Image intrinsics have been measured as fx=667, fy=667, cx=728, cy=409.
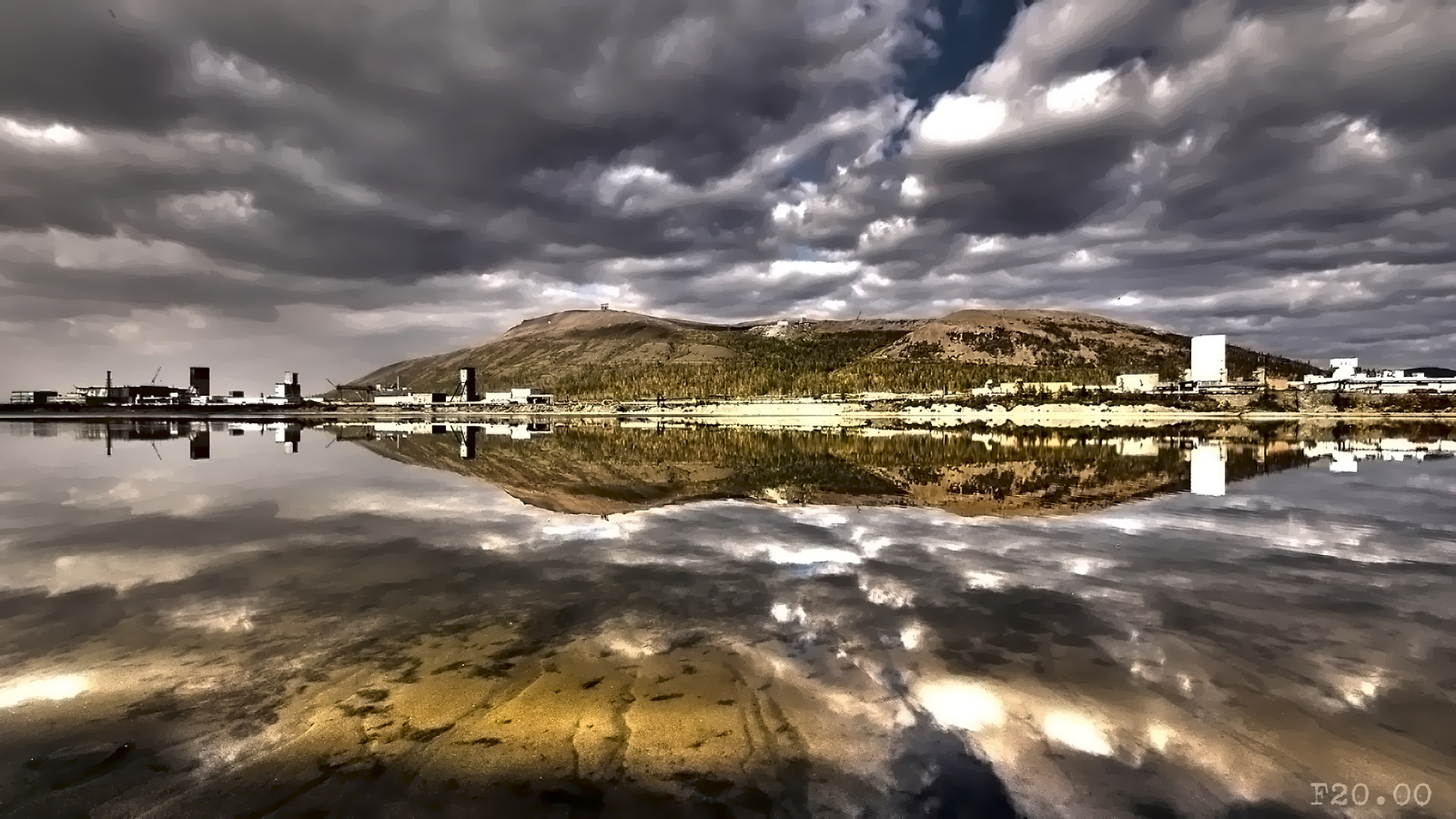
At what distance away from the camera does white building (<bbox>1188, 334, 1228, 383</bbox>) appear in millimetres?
183500

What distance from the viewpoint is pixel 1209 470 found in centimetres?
→ 3497

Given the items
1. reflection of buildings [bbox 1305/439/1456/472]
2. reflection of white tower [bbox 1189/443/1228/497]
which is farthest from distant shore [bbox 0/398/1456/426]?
reflection of white tower [bbox 1189/443/1228/497]

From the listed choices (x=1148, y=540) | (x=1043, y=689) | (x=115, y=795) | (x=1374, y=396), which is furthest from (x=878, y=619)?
(x=1374, y=396)

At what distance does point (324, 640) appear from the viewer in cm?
1010

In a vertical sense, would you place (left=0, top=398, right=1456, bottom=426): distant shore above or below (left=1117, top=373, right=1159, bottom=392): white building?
below

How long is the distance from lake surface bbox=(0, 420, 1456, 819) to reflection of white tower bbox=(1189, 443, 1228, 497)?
5.22m

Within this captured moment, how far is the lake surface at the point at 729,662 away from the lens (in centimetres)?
620

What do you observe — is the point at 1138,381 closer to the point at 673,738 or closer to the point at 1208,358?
Result: the point at 1208,358

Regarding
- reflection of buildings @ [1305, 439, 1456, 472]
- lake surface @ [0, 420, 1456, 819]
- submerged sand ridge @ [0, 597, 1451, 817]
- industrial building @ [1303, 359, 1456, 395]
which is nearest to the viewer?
submerged sand ridge @ [0, 597, 1451, 817]

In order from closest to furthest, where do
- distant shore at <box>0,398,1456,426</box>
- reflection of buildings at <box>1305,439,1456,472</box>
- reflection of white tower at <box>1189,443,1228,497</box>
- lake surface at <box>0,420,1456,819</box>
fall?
lake surface at <box>0,420,1456,819</box>, reflection of white tower at <box>1189,443,1228,497</box>, reflection of buildings at <box>1305,439,1456,472</box>, distant shore at <box>0,398,1456,426</box>

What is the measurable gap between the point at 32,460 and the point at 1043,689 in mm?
59265

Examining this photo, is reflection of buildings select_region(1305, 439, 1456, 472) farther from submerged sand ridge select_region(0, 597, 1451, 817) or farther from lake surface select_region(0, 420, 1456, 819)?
submerged sand ridge select_region(0, 597, 1451, 817)

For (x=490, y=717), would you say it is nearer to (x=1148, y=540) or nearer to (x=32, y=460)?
(x=1148, y=540)

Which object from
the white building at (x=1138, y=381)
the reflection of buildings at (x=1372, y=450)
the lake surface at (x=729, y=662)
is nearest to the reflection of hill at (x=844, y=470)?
the reflection of buildings at (x=1372, y=450)
